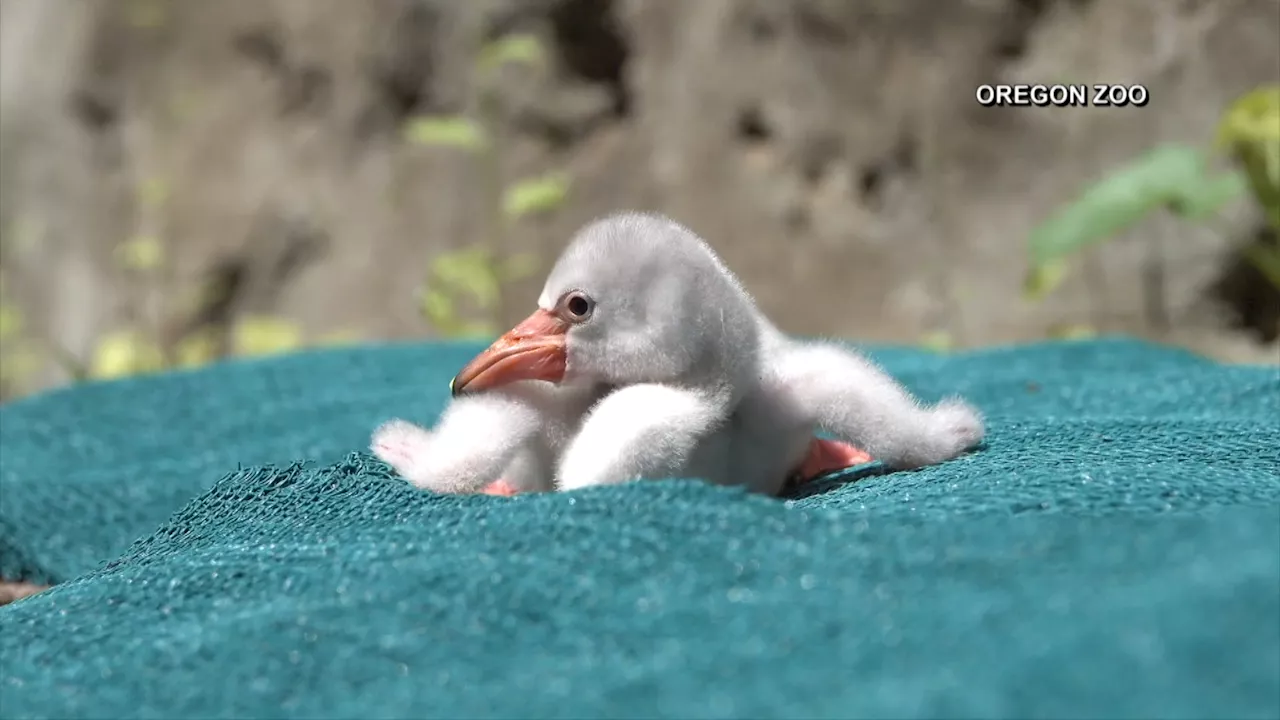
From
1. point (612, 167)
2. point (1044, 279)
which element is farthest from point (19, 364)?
point (1044, 279)

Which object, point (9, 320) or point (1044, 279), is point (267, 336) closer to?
point (9, 320)

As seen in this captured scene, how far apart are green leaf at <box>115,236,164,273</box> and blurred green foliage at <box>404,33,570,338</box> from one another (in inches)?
46.6

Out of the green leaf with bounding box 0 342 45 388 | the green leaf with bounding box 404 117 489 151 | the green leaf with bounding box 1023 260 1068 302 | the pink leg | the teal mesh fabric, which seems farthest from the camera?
the green leaf with bounding box 0 342 45 388

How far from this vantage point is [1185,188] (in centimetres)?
240

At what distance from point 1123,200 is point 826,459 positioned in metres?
1.54

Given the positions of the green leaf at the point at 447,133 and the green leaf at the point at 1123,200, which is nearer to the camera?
the green leaf at the point at 1123,200

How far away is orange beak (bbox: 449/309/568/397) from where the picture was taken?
3.46 feet

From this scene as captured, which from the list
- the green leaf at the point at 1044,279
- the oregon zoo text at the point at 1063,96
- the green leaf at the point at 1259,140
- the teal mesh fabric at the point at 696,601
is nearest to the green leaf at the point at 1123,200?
the green leaf at the point at 1259,140

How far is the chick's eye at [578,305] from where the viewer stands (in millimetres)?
1052

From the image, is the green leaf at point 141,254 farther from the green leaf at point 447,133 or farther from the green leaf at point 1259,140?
the green leaf at point 1259,140

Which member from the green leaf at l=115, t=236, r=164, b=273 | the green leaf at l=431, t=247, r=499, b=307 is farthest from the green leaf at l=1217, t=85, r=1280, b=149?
the green leaf at l=115, t=236, r=164, b=273

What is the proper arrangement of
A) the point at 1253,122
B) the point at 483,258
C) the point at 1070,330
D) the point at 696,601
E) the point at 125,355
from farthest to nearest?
the point at 125,355, the point at 483,258, the point at 1070,330, the point at 1253,122, the point at 696,601

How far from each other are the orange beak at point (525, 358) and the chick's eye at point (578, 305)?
1 cm

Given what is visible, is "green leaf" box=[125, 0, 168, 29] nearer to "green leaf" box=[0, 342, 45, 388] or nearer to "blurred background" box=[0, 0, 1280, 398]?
"blurred background" box=[0, 0, 1280, 398]
